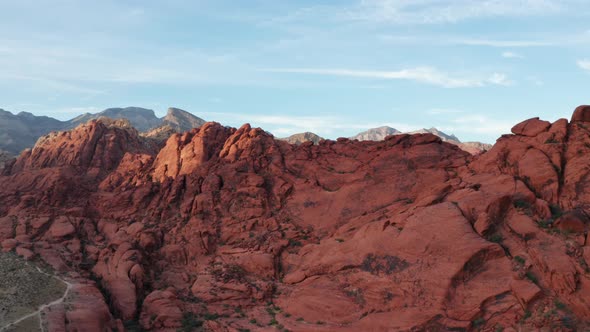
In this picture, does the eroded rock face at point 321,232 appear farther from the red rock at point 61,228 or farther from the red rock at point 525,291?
the red rock at point 61,228

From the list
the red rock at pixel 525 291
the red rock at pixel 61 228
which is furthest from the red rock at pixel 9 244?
the red rock at pixel 525 291

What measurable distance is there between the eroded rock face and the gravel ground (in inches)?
86.1

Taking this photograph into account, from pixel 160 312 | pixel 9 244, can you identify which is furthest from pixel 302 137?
pixel 160 312

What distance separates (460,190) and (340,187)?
534 inches

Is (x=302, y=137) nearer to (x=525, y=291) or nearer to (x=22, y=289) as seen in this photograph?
(x=22, y=289)

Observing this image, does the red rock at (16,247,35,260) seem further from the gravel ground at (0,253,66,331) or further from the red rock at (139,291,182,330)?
the red rock at (139,291,182,330)

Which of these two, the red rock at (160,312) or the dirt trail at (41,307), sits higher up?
the dirt trail at (41,307)

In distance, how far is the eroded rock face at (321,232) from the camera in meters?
33.7

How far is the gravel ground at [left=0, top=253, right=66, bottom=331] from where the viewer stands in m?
35.3

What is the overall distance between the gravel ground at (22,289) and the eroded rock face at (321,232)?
219cm

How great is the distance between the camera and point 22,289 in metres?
38.8

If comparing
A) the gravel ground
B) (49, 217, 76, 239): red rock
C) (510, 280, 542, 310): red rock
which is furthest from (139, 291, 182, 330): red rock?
(510, 280, 542, 310): red rock

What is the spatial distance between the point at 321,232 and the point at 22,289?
27.5 m

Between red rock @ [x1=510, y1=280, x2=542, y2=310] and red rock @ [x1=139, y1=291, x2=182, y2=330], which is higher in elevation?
red rock @ [x1=510, y1=280, x2=542, y2=310]
